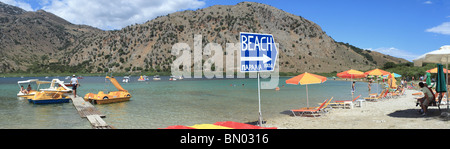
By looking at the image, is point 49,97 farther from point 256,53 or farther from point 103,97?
point 256,53

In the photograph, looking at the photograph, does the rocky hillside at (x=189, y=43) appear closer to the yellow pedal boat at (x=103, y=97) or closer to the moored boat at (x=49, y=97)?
the yellow pedal boat at (x=103, y=97)

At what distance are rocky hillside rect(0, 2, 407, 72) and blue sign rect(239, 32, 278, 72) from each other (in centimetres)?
8959

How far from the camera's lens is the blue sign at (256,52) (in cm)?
823

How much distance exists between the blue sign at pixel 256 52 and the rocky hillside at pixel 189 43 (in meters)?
89.6

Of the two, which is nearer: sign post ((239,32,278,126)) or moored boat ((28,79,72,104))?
sign post ((239,32,278,126))

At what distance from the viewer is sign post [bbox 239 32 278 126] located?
823cm

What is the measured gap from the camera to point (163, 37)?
109688 mm

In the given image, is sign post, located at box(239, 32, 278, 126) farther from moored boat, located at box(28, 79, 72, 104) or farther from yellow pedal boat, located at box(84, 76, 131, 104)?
moored boat, located at box(28, 79, 72, 104)

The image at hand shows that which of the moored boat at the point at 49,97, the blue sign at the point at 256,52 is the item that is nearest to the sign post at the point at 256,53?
the blue sign at the point at 256,52

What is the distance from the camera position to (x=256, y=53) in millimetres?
8438

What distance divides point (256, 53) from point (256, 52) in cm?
3

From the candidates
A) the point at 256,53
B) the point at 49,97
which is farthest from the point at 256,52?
the point at 49,97

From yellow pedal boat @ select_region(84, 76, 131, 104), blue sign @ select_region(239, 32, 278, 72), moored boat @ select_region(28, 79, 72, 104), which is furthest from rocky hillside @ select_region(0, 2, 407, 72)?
blue sign @ select_region(239, 32, 278, 72)
